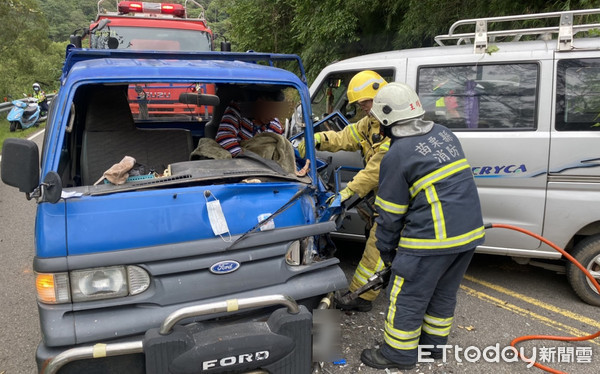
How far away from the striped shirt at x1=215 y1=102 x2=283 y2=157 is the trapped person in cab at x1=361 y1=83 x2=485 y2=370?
121 centimetres

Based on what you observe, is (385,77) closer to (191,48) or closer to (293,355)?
(293,355)

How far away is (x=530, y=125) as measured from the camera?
379cm

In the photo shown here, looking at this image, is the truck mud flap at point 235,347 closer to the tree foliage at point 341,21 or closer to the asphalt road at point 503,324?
the asphalt road at point 503,324

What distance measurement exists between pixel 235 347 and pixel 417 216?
134 centimetres

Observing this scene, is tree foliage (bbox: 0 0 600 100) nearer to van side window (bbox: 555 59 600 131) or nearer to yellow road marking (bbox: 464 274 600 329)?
van side window (bbox: 555 59 600 131)

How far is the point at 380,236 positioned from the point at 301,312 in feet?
2.95

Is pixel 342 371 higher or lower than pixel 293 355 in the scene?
lower

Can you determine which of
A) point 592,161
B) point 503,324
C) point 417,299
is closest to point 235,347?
point 417,299

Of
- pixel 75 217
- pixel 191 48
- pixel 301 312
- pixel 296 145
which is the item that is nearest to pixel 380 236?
pixel 301 312

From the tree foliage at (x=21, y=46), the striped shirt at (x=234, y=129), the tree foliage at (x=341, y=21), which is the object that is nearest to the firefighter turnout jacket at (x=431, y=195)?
the striped shirt at (x=234, y=129)

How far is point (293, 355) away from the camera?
2264 millimetres

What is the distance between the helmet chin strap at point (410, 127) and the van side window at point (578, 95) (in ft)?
4.99

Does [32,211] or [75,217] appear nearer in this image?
[75,217]

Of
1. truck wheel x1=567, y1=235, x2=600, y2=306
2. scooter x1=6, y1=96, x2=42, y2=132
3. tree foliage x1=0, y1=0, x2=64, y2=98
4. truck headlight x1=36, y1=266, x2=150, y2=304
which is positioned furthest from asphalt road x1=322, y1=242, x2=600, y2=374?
tree foliage x1=0, y1=0, x2=64, y2=98
